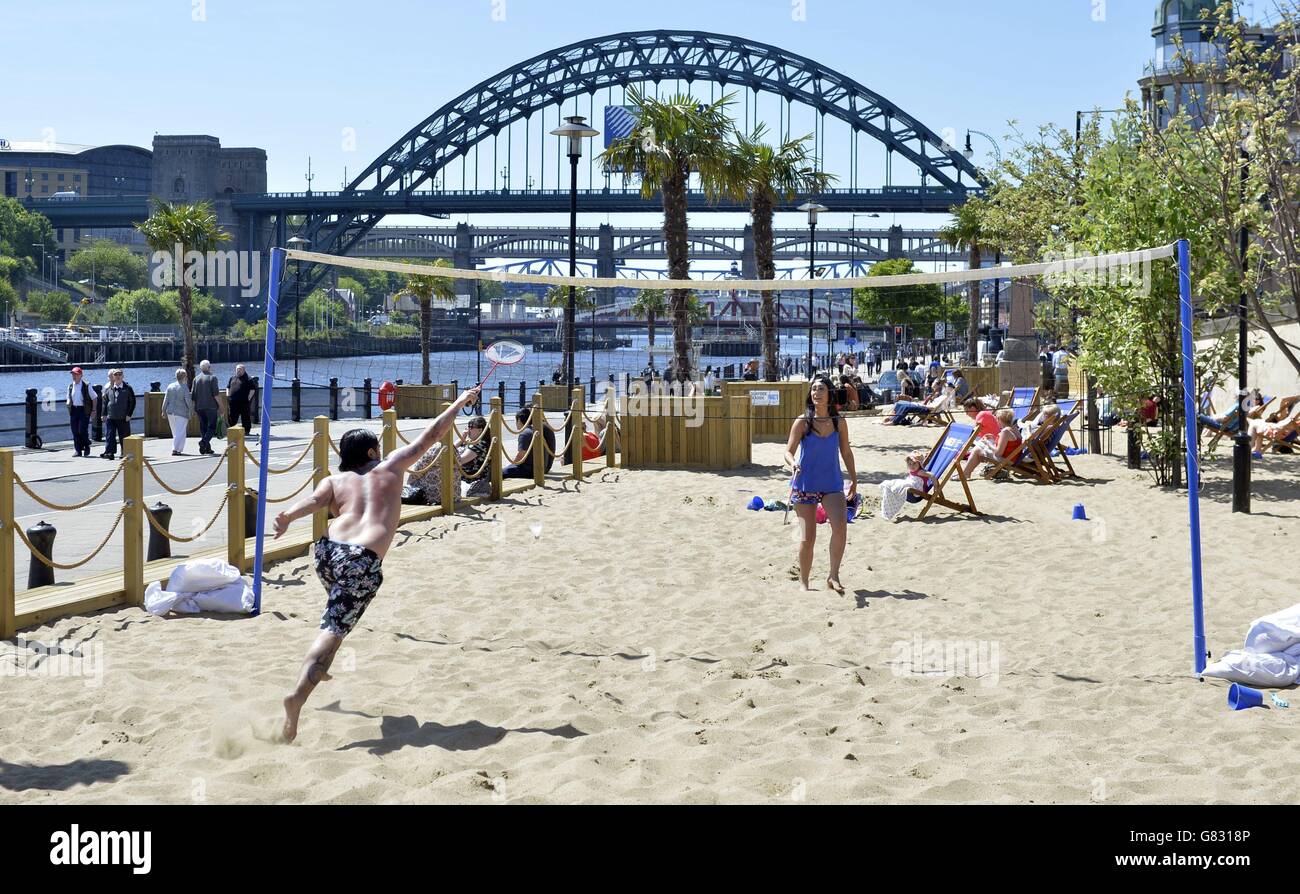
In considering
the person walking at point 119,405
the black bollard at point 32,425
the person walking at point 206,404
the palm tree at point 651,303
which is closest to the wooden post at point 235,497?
the person walking at point 119,405

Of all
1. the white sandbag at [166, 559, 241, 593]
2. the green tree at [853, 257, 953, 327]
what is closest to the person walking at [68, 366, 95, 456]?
the white sandbag at [166, 559, 241, 593]

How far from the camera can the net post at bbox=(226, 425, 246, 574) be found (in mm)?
8578

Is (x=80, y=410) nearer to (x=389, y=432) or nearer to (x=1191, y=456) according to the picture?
(x=389, y=432)

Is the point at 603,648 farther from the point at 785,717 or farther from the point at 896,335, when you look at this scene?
the point at 896,335

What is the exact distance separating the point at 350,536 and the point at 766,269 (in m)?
25.6

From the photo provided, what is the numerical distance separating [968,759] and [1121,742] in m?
0.69

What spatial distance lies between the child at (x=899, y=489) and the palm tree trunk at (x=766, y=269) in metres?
16.2

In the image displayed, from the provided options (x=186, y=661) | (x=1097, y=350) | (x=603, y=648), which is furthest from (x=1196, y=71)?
(x=186, y=661)

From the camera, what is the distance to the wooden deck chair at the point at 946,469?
37.9 ft

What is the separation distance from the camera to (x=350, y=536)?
5.54m

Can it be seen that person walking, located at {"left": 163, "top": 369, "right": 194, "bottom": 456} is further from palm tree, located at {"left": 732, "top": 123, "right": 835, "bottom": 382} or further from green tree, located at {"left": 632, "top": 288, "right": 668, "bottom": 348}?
green tree, located at {"left": 632, "top": 288, "right": 668, "bottom": 348}

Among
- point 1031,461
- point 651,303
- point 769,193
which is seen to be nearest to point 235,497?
point 1031,461

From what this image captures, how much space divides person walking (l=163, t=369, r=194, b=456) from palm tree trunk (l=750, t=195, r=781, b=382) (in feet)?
41.5

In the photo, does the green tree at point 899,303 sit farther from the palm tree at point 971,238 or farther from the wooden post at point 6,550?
the wooden post at point 6,550
